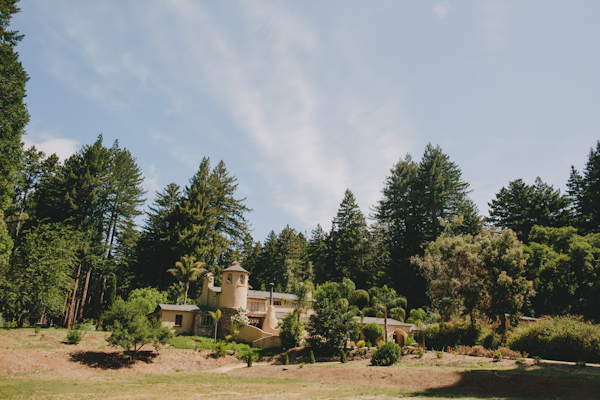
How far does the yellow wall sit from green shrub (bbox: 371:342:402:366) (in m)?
19.9

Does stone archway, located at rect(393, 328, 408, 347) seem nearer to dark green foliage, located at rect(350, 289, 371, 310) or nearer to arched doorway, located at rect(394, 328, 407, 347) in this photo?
arched doorway, located at rect(394, 328, 407, 347)

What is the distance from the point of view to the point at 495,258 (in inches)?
1025

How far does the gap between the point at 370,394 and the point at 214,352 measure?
18.5m

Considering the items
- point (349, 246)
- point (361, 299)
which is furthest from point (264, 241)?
point (361, 299)

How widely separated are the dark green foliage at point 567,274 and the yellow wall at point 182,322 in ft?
115

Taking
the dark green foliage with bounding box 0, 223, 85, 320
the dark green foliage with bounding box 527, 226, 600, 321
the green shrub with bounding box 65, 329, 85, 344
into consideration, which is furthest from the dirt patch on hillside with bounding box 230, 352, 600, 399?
the dark green foliage with bounding box 527, 226, 600, 321

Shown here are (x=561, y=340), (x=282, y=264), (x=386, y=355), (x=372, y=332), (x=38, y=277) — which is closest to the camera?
(x=561, y=340)

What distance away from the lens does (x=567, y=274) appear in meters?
34.4

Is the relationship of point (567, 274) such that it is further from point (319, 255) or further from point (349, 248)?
point (319, 255)

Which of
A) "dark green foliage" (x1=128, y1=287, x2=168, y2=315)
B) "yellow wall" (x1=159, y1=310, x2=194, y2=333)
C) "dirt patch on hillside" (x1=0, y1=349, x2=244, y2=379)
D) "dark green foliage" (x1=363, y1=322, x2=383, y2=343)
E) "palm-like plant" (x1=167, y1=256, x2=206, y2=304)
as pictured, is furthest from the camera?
"palm-like plant" (x1=167, y1=256, x2=206, y2=304)

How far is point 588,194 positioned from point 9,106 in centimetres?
6323

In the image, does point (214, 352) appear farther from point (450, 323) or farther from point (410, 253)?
point (410, 253)

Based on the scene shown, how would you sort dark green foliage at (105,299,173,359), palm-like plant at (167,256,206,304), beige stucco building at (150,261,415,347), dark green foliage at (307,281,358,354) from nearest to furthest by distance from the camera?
dark green foliage at (105,299,173,359), dark green foliage at (307,281,358,354), beige stucco building at (150,261,415,347), palm-like plant at (167,256,206,304)

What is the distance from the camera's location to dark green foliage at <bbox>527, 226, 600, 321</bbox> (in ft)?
108
